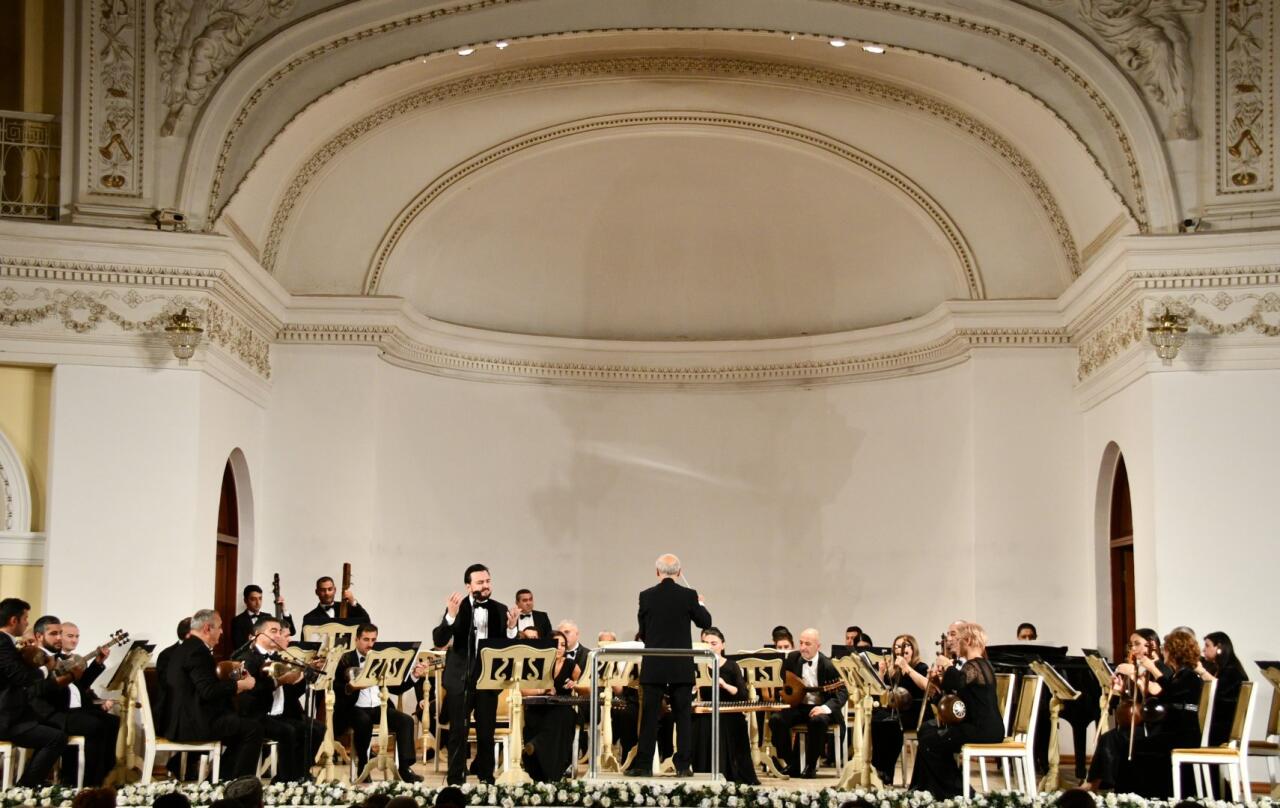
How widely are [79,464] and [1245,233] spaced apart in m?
9.51

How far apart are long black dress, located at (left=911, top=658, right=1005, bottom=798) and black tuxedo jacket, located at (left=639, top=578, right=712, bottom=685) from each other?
5.36 feet

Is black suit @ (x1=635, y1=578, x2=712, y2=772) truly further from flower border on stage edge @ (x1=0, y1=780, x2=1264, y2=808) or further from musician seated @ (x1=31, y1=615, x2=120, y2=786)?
musician seated @ (x1=31, y1=615, x2=120, y2=786)

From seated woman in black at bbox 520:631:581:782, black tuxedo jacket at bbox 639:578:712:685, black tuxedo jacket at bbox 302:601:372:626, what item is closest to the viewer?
black tuxedo jacket at bbox 639:578:712:685

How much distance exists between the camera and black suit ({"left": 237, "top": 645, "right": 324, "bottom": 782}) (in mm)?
10719

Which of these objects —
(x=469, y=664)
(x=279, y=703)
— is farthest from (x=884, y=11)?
(x=279, y=703)

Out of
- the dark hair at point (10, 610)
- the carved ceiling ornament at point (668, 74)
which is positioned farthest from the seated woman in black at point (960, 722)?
the dark hair at point (10, 610)

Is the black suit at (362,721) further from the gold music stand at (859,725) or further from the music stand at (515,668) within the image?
the gold music stand at (859,725)

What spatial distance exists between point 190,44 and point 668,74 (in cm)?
435

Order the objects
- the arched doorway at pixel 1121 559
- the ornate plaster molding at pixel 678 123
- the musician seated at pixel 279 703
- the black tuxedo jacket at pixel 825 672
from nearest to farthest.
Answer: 1. the musician seated at pixel 279 703
2. the black tuxedo jacket at pixel 825 672
3. the arched doorway at pixel 1121 559
4. the ornate plaster molding at pixel 678 123

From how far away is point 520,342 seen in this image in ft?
55.0

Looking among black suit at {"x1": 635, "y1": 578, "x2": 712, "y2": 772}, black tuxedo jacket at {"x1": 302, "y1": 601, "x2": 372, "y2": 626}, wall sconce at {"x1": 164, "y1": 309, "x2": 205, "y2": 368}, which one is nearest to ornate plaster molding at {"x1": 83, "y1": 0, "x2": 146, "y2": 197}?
wall sconce at {"x1": 164, "y1": 309, "x2": 205, "y2": 368}

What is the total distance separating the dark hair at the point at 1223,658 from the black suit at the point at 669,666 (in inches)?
137

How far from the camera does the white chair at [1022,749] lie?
10.1 metres

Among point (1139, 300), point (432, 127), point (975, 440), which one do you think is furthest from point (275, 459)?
point (1139, 300)
